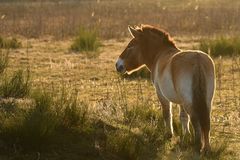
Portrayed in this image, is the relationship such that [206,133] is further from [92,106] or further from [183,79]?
[92,106]

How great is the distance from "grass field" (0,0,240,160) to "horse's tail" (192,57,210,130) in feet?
1.71

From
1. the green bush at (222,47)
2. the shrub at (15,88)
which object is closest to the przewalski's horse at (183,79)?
the shrub at (15,88)

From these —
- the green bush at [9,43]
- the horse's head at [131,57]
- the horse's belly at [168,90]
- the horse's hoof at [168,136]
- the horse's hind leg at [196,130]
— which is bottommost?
the horse's hoof at [168,136]

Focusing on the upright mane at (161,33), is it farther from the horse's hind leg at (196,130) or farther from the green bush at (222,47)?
the green bush at (222,47)

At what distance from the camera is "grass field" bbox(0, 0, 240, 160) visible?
6660 millimetres

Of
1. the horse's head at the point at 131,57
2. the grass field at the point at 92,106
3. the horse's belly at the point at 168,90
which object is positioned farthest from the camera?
the horse's head at the point at 131,57

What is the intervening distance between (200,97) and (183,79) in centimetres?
32

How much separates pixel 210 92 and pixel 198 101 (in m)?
0.28

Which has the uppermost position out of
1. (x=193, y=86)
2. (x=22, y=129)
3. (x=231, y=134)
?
(x=193, y=86)

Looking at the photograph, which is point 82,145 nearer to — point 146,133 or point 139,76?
point 146,133

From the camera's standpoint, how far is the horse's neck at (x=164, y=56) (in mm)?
7723

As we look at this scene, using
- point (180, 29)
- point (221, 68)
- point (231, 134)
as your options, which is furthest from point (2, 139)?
point (180, 29)

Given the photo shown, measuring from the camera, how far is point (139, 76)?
1327 centimetres

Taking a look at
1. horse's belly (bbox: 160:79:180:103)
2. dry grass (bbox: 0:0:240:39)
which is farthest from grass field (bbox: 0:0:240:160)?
horse's belly (bbox: 160:79:180:103)
